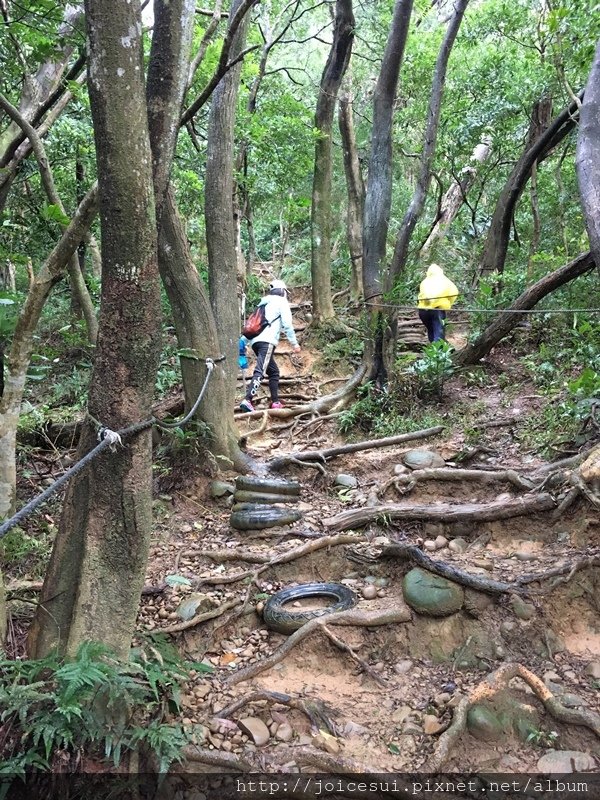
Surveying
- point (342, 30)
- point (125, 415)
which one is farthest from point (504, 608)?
point (342, 30)

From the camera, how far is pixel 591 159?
180 inches

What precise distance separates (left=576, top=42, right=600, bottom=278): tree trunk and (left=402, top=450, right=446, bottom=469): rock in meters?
2.45

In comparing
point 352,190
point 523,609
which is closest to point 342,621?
point 523,609

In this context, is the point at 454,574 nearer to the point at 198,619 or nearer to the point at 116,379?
the point at 198,619

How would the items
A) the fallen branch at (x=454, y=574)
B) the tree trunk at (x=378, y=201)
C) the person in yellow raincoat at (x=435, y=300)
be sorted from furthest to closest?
the person in yellow raincoat at (x=435, y=300) → the tree trunk at (x=378, y=201) → the fallen branch at (x=454, y=574)

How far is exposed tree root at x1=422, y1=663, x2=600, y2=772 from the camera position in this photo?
10.1 ft

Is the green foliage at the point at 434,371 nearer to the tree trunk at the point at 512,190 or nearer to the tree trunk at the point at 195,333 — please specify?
the tree trunk at the point at 195,333

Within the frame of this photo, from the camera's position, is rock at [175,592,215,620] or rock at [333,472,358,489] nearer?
rock at [175,592,215,620]

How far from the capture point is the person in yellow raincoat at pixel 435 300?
883cm

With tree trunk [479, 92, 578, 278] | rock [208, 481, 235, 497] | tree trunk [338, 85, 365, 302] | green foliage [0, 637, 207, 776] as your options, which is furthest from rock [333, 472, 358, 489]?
tree trunk [338, 85, 365, 302]

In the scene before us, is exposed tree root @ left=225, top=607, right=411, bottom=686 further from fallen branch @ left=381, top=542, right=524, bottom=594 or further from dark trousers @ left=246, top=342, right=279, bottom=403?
dark trousers @ left=246, top=342, right=279, bottom=403

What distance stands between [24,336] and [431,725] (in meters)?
3.46

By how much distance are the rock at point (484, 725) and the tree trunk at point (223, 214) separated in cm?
400

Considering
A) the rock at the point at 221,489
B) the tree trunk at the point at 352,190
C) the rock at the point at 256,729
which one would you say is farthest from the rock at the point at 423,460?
the tree trunk at the point at 352,190
